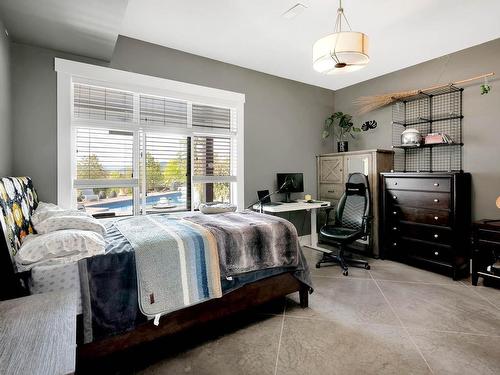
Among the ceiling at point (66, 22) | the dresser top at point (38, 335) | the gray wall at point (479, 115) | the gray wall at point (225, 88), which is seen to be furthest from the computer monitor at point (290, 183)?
the dresser top at point (38, 335)

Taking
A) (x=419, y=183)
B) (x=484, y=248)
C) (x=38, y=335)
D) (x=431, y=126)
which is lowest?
(x=484, y=248)

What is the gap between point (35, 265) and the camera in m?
1.45

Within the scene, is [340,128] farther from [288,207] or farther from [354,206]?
[288,207]

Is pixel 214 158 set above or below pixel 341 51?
below

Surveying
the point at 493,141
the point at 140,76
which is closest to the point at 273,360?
the point at 140,76

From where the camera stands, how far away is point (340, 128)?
15.9 feet

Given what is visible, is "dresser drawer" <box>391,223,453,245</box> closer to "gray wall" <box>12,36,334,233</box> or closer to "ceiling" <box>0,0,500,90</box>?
"gray wall" <box>12,36,334,233</box>

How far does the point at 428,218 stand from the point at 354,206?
88 cm

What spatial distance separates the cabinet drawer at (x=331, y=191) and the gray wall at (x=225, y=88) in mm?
188

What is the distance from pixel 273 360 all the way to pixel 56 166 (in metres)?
2.78

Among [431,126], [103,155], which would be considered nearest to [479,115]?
[431,126]

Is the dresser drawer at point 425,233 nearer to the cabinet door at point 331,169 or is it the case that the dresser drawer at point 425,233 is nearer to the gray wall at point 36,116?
the cabinet door at point 331,169

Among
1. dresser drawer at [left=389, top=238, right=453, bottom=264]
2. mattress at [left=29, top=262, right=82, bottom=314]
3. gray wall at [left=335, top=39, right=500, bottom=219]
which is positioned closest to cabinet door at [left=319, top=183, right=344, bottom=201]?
dresser drawer at [left=389, top=238, right=453, bottom=264]

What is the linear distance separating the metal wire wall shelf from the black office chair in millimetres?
861
